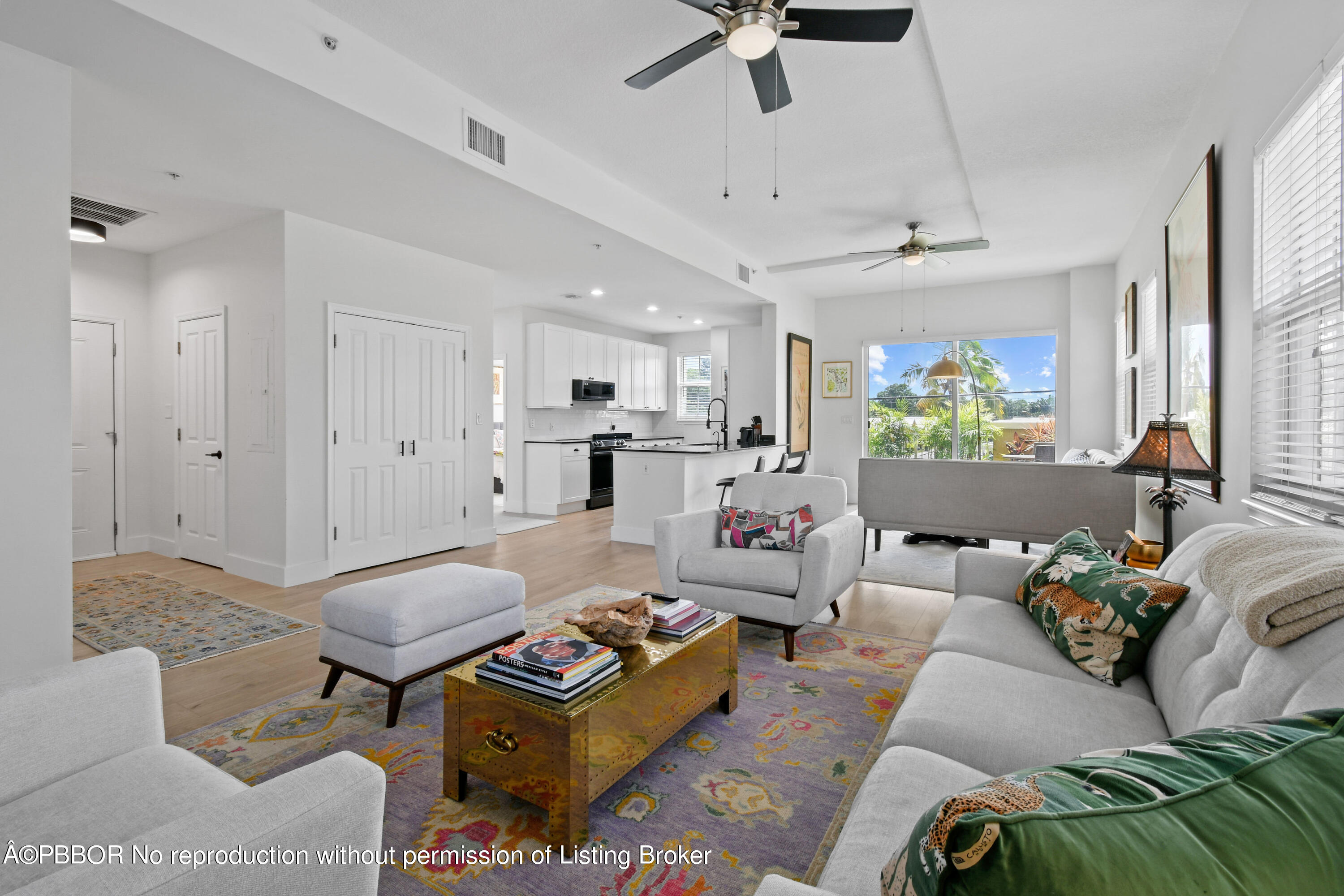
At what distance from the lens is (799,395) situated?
799 centimetres

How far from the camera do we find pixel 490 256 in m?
5.37

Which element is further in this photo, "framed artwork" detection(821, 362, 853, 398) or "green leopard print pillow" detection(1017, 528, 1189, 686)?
"framed artwork" detection(821, 362, 853, 398)

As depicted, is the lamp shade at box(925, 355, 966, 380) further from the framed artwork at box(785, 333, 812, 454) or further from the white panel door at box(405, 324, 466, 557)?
the white panel door at box(405, 324, 466, 557)

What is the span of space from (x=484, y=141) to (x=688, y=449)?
3380mm

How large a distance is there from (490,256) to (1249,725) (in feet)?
18.1

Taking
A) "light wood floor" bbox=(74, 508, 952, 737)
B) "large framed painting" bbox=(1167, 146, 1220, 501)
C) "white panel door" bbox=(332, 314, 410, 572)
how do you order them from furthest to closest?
1. "white panel door" bbox=(332, 314, 410, 572)
2. "large framed painting" bbox=(1167, 146, 1220, 501)
3. "light wood floor" bbox=(74, 508, 952, 737)

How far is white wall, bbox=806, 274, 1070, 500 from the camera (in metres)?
7.16

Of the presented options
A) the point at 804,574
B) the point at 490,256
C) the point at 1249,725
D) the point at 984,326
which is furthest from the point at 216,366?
the point at 984,326

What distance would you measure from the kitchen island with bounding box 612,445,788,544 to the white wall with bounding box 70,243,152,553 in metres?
4.04

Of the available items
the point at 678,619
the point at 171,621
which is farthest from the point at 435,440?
the point at 678,619

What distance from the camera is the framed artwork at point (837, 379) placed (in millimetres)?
8250

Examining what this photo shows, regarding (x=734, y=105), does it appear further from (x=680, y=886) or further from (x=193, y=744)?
(x=193, y=744)

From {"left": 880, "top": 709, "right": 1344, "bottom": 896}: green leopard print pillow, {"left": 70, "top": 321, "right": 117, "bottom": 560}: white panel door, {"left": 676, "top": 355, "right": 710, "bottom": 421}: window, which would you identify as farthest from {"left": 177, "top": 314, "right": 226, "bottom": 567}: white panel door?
{"left": 676, "top": 355, "right": 710, "bottom": 421}: window

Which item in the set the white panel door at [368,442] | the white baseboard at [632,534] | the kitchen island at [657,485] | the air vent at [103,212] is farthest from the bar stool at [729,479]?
the air vent at [103,212]
